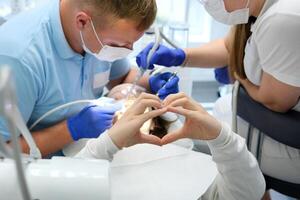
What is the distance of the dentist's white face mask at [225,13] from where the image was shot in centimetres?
139

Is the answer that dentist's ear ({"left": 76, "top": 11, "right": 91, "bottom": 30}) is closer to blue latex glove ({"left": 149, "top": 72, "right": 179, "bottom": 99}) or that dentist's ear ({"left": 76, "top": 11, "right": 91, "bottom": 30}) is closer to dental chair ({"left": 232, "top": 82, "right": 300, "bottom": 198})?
blue latex glove ({"left": 149, "top": 72, "right": 179, "bottom": 99})

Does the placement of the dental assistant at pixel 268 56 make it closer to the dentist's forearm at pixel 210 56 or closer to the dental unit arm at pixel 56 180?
the dentist's forearm at pixel 210 56

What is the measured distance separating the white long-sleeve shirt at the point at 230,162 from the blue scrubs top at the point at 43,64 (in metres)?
0.28

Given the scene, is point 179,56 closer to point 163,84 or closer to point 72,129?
point 163,84

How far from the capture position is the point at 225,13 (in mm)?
1413

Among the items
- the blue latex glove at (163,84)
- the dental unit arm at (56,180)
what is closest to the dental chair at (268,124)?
the blue latex glove at (163,84)

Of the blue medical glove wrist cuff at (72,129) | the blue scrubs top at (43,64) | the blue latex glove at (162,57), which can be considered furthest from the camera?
the blue latex glove at (162,57)

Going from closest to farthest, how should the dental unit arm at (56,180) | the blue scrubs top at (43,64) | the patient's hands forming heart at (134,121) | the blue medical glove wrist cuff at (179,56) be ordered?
1. the dental unit arm at (56,180)
2. the patient's hands forming heart at (134,121)
3. the blue scrubs top at (43,64)
4. the blue medical glove wrist cuff at (179,56)

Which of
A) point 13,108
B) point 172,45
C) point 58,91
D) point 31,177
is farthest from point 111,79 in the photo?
point 13,108

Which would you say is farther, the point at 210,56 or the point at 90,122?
the point at 210,56

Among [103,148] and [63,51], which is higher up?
[63,51]

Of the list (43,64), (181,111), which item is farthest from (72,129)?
(181,111)

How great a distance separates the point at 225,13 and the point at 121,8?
464 mm

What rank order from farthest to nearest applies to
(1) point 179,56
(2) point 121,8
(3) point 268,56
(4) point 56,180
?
(1) point 179,56, (3) point 268,56, (2) point 121,8, (4) point 56,180
